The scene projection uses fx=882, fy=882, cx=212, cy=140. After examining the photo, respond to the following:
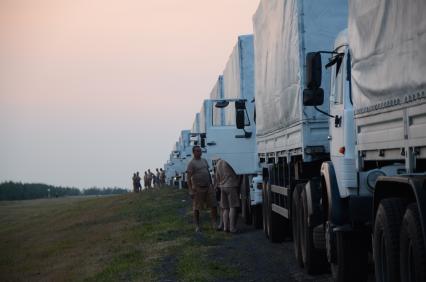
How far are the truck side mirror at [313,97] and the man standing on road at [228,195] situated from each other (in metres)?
9.75

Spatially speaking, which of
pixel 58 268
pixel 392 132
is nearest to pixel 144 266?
pixel 58 268

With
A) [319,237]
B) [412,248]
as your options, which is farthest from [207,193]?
[412,248]

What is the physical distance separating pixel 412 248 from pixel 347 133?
348cm

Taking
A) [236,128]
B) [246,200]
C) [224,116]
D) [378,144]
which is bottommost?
[246,200]

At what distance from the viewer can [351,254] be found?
9.72 metres

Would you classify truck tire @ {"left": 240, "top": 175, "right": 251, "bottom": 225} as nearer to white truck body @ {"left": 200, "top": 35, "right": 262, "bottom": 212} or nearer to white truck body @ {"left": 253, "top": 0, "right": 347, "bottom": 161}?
white truck body @ {"left": 200, "top": 35, "right": 262, "bottom": 212}

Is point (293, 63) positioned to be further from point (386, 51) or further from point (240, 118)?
point (240, 118)

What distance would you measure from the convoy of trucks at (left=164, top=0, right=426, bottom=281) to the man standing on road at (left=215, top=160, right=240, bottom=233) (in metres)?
1.41

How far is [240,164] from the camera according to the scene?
2212 centimetres

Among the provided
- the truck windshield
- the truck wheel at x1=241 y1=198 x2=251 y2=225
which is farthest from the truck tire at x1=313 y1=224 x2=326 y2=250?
the truck windshield

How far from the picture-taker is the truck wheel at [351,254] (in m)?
9.72

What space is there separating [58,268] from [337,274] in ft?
32.1

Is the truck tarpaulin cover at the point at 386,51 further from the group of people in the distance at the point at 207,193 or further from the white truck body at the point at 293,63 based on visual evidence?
the group of people in the distance at the point at 207,193

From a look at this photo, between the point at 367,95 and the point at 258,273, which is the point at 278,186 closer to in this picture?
the point at 258,273
